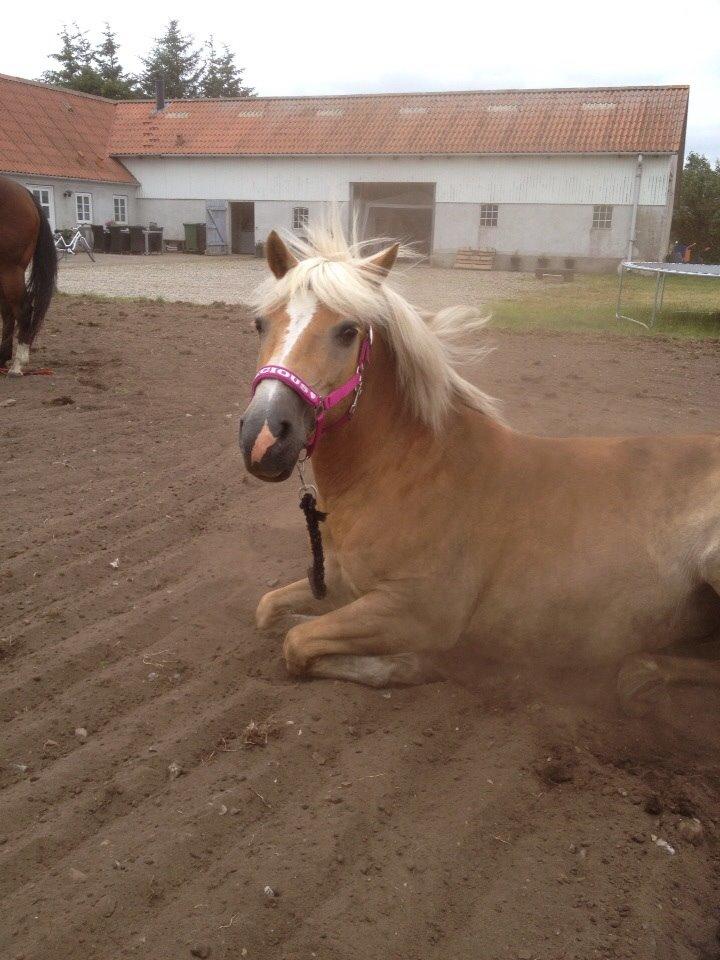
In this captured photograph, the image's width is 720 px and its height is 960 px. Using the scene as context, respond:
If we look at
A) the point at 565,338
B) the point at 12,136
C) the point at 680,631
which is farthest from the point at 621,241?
the point at 680,631

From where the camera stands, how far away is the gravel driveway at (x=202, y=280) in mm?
17141

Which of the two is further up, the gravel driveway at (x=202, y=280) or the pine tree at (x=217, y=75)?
the pine tree at (x=217, y=75)

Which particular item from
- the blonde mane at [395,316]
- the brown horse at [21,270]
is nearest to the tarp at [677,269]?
the brown horse at [21,270]

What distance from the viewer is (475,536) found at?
3053mm

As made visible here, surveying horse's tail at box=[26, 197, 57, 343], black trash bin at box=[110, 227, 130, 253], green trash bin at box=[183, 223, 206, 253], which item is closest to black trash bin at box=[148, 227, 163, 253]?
green trash bin at box=[183, 223, 206, 253]

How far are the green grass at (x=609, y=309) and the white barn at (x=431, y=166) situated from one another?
653 cm

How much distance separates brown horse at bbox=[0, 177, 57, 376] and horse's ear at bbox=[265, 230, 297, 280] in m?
6.36

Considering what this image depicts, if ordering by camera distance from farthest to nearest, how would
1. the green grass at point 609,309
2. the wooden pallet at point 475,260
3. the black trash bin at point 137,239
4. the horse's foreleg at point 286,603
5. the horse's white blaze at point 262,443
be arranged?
the black trash bin at point 137,239 < the wooden pallet at point 475,260 < the green grass at point 609,309 < the horse's foreleg at point 286,603 < the horse's white blaze at point 262,443

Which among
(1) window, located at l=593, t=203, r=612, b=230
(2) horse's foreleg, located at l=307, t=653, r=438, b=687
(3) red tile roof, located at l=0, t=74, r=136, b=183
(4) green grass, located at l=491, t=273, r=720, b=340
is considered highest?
(3) red tile roof, located at l=0, t=74, r=136, b=183

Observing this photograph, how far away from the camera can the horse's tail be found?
28.5ft

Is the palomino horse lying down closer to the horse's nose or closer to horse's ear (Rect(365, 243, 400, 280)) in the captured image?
horse's ear (Rect(365, 243, 400, 280))

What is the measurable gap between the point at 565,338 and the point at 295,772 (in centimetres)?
972

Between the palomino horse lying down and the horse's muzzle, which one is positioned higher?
the horse's muzzle

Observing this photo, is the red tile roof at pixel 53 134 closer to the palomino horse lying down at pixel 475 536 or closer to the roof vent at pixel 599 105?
the roof vent at pixel 599 105
